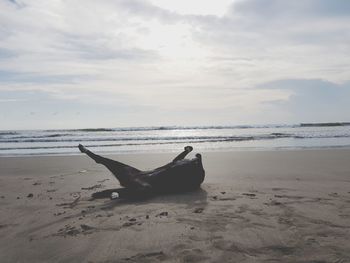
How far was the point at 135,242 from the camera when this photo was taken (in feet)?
13.9

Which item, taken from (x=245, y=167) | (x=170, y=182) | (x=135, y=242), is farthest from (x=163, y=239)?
(x=245, y=167)

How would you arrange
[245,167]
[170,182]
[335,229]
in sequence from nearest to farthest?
[335,229] < [170,182] < [245,167]

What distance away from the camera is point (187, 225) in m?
4.78

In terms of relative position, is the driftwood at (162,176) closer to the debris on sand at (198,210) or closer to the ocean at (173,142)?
the debris on sand at (198,210)

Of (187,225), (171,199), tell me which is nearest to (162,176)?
(171,199)

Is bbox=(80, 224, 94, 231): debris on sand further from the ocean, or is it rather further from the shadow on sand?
the ocean

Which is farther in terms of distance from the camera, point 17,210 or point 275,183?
point 275,183

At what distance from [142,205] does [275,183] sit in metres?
3.42

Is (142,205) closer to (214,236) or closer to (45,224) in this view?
(45,224)

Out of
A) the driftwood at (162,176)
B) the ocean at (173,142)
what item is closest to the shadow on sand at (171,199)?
the driftwood at (162,176)

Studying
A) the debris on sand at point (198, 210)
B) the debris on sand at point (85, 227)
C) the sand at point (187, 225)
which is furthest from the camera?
the debris on sand at point (198, 210)

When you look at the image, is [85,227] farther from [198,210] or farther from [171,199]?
[171,199]

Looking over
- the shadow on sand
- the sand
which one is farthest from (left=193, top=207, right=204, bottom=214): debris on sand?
the shadow on sand

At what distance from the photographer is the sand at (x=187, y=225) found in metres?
3.88
